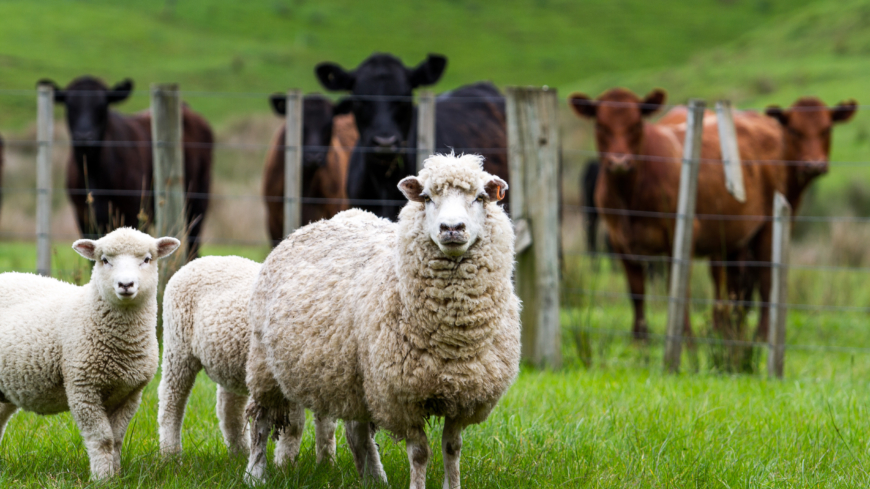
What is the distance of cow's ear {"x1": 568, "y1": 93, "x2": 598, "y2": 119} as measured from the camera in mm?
8148

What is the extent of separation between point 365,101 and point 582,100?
83.2 inches

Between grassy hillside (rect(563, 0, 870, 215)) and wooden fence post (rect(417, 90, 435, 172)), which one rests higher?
grassy hillside (rect(563, 0, 870, 215))

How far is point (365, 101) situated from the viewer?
727cm

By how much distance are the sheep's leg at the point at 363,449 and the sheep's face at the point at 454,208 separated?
1058mm

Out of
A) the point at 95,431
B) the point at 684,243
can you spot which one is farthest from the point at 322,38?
the point at 95,431

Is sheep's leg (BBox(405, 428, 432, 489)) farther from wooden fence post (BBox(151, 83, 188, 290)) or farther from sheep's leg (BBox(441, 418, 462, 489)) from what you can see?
wooden fence post (BBox(151, 83, 188, 290))

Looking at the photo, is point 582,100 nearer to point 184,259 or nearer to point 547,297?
point 547,297

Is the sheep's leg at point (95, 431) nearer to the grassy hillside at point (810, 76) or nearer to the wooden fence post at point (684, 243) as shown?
the wooden fence post at point (684, 243)

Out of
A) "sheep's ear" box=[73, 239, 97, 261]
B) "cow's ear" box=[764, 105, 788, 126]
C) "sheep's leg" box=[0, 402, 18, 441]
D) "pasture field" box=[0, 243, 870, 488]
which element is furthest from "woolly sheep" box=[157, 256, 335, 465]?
"cow's ear" box=[764, 105, 788, 126]

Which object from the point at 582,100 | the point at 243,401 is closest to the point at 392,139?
the point at 582,100

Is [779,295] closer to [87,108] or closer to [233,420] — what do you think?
[233,420]

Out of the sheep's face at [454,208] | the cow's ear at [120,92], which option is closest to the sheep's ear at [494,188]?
the sheep's face at [454,208]

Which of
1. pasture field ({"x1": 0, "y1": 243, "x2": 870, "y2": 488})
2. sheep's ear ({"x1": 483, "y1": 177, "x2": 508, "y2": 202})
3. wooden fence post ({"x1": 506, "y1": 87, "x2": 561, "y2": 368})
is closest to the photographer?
sheep's ear ({"x1": 483, "y1": 177, "x2": 508, "y2": 202})

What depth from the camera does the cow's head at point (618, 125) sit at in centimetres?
811
